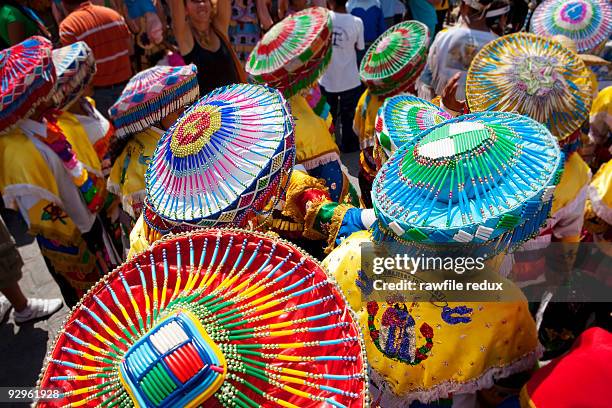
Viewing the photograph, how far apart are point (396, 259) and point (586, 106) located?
4.87ft

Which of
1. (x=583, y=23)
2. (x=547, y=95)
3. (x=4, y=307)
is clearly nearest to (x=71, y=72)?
(x=4, y=307)

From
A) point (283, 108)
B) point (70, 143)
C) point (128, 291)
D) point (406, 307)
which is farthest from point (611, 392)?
point (70, 143)

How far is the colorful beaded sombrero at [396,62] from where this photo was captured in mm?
3357

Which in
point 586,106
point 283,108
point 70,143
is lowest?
point 70,143

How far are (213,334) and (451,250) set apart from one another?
2.50ft

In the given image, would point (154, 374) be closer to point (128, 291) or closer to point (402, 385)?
point (128, 291)

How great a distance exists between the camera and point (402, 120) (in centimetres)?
235

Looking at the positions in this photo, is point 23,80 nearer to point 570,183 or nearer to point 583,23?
point 570,183

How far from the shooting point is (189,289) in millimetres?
1091

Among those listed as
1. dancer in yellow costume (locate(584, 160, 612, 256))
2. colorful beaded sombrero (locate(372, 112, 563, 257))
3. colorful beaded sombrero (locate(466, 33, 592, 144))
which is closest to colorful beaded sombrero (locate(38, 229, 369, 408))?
colorful beaded sombrero (locate(372, 112, 563, 257))

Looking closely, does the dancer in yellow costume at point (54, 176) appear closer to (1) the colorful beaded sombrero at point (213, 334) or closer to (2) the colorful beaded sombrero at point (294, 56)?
(2) the colorful beaded sombrero at point (294, 56)

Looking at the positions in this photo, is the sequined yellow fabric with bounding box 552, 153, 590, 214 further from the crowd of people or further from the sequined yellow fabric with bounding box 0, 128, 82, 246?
the sequined yellow fabric with bounding box 0, 128, 82, 246

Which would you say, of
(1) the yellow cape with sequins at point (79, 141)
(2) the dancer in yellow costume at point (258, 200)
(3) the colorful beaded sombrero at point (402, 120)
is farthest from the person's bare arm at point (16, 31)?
(3) the colorful beaded sombrero at point (402, 120)

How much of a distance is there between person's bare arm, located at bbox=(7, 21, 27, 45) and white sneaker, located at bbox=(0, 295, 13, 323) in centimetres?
252
